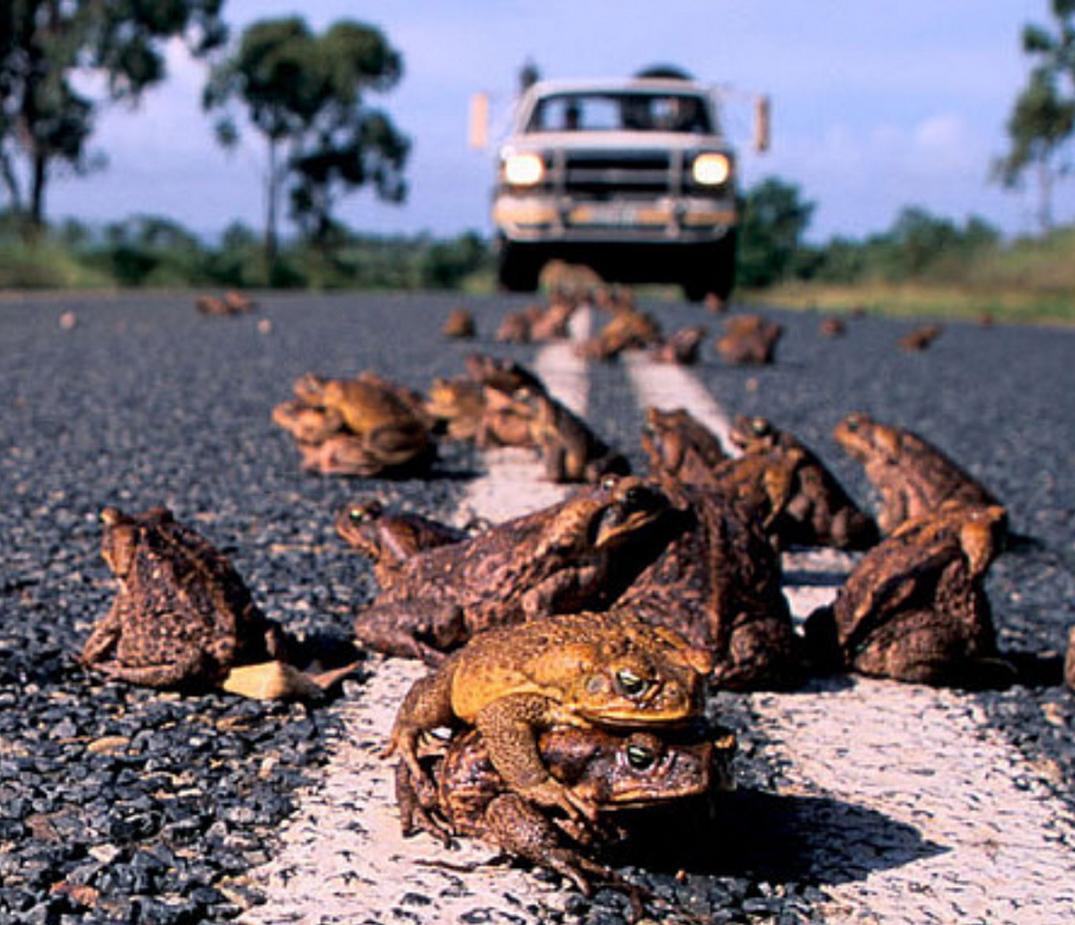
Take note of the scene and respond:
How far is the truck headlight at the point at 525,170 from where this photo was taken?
19.8 m

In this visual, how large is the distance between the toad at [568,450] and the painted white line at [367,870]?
3152mm

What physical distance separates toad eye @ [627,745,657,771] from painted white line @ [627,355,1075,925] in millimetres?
358

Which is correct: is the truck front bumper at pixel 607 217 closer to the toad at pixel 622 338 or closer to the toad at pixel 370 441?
the toad at pixel 622 338

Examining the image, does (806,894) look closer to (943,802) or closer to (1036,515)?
(943,802)

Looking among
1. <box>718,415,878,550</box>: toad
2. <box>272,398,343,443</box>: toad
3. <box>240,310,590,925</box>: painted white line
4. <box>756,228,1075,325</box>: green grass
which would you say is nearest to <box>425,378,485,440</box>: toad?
<box>272,398,343,443</box>: toad

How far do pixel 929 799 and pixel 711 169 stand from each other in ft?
58.0

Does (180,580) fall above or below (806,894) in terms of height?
above

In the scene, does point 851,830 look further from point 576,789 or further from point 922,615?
point 922,615

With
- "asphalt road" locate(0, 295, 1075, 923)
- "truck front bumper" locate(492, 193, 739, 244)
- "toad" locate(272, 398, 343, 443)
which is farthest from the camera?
"truck front bumper" locate(492, 193, 739, 244)

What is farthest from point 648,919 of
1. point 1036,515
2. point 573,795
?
point 1036,515

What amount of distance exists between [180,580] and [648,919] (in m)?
1.64

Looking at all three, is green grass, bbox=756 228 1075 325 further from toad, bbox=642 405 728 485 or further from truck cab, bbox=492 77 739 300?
toad, bbox=642 405 728 485

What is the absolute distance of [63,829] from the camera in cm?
265

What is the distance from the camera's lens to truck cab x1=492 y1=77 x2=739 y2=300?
64.9 feet
